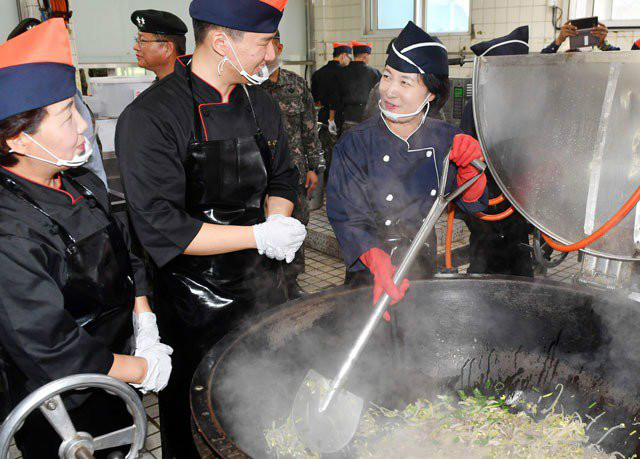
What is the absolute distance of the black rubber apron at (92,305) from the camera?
5.02ft

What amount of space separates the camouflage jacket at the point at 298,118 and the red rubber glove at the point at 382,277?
9.09ft

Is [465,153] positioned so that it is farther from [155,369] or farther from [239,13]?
[155,369]

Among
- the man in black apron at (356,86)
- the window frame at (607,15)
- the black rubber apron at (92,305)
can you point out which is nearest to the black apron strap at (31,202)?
the black rubber apron at (92,305)

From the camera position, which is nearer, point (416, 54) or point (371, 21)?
point (416, 54)

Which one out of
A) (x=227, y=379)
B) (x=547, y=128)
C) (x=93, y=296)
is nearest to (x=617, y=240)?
(x=547, y=128)

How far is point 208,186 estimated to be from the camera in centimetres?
203

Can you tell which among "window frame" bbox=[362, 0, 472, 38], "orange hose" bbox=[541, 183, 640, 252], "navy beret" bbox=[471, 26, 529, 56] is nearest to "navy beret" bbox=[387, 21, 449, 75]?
"orange hose" bbox=[541, 183, 640, 252]

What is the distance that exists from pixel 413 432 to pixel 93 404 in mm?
1175

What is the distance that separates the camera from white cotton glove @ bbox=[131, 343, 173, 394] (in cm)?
166

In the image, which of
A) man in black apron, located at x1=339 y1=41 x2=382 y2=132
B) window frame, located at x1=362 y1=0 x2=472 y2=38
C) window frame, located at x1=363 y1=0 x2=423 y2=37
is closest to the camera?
man in black apron, located at x1=339 y1=41 x2=382 y2=132

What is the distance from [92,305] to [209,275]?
54 cm

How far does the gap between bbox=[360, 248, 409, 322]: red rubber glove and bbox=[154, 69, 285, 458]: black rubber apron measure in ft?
1.59

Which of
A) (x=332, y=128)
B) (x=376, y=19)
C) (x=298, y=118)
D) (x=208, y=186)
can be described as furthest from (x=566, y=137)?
(x=376, y=19)

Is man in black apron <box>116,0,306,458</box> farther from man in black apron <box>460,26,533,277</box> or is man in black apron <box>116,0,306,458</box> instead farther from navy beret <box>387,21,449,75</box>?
man in black apron <box>460,26,533,277</box>
